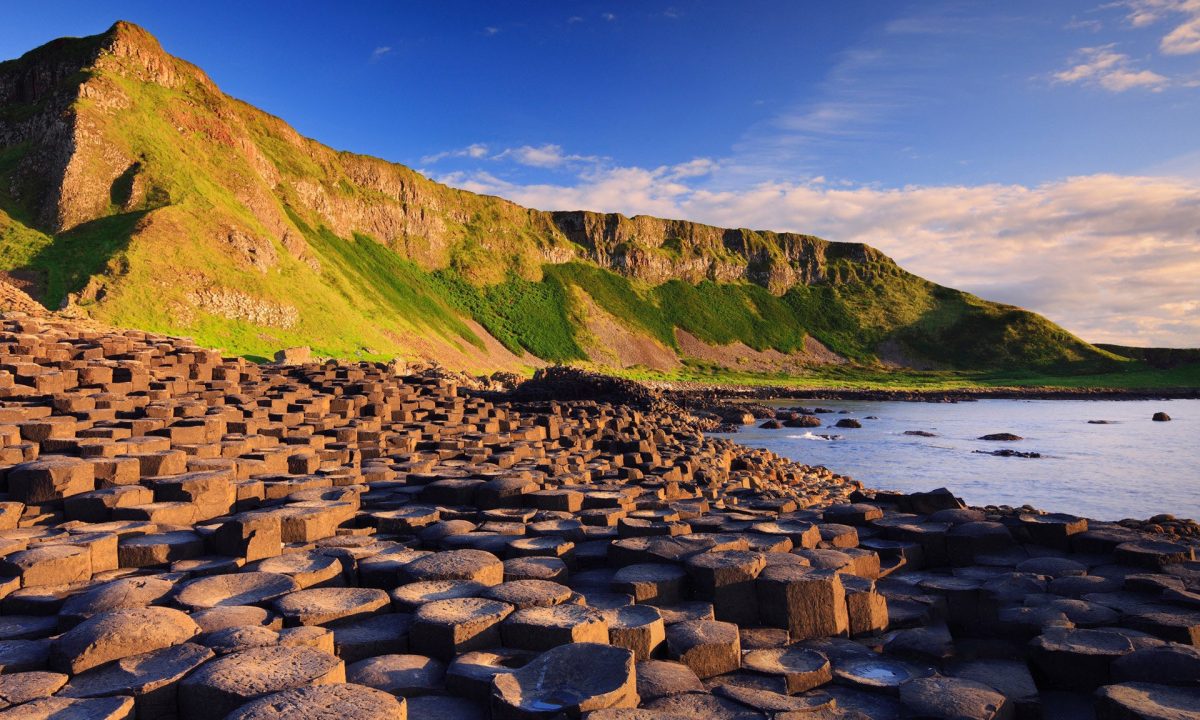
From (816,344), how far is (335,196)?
8878cm

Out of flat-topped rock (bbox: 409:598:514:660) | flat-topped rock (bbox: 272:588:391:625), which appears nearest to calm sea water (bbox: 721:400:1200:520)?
flat-topped rock (bbox: 409:598:514:660)

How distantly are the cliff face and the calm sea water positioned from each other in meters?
32.3

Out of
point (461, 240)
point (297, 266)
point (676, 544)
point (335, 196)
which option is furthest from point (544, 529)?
point (461, 240)

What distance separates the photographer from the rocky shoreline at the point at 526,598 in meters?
4.14

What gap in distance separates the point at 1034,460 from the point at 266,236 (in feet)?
163

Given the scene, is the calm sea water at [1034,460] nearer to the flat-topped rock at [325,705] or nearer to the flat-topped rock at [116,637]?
the flat-topped rock at [325,705]

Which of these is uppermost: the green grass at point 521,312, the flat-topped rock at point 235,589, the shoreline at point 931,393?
the green grass at point 521,312

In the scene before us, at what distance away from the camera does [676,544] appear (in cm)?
691

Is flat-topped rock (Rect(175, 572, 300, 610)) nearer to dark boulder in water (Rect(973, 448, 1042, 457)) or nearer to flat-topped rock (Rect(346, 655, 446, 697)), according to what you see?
flat-topped rock (Rect(346, 655, 446, 697))

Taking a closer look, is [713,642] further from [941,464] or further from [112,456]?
[941,464]

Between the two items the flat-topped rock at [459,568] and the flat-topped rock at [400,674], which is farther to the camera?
the flat-topped rock at [459,568]

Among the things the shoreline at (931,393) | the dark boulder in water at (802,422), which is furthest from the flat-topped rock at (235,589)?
the shoreline at (931,393)

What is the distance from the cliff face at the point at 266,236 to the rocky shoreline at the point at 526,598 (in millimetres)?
32913

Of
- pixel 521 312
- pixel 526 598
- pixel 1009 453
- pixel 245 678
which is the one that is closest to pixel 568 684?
pixel 526 598
